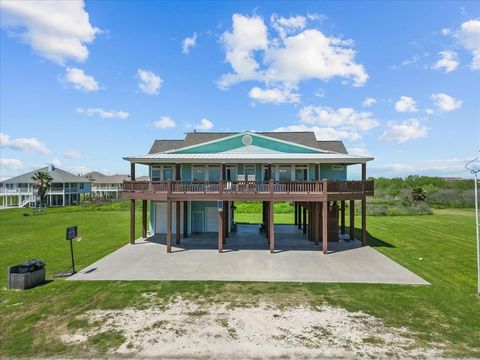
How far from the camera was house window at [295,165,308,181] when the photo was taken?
20641mm

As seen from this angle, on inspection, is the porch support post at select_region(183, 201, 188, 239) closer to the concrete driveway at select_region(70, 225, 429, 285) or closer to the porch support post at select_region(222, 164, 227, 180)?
the concrete driveway at select_region(70, 225, 429, 285)

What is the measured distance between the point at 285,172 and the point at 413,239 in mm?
10622

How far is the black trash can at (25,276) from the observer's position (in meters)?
11.0

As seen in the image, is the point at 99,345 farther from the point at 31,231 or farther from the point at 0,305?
the point at 31,231

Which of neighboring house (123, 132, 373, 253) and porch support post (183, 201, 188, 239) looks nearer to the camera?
neighboring house (123, 132, 373, 253)

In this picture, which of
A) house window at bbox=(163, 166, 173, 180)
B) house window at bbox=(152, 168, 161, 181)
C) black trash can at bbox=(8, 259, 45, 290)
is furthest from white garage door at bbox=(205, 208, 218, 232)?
black trash can at bbox=(8, 259, 45, 290)

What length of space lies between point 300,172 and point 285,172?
1.04 meters

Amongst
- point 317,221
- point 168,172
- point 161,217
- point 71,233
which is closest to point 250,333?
point 71,233

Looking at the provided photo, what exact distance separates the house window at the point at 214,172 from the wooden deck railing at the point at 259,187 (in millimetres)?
4070

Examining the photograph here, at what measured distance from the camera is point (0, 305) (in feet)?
31.2

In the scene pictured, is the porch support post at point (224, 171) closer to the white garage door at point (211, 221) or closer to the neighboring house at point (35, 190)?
the white garage door at point (211, 221)

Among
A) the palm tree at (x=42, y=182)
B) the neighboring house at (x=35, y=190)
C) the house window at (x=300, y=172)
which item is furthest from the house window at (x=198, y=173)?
the neighboring house at (x=35, y=190)

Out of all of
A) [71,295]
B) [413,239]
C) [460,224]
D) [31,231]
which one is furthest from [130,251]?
[460,224]

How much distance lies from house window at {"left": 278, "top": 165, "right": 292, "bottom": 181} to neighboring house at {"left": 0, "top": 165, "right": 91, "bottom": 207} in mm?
51781
